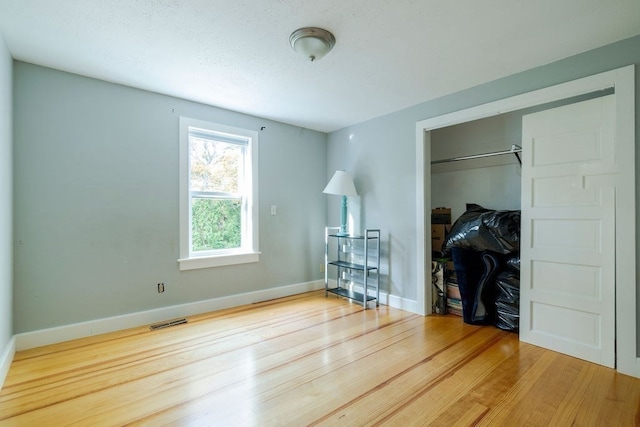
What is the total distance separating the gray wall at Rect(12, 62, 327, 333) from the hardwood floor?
0.41 m

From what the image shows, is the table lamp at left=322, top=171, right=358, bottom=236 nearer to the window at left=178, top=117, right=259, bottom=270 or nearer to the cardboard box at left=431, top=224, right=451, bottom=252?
the window at left=178, top=117, right=259, bottom=270

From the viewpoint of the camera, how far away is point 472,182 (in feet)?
12.5

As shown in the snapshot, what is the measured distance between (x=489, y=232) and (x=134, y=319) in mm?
3657

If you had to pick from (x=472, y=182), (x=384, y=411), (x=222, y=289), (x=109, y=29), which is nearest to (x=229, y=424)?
(x=384, y=411)

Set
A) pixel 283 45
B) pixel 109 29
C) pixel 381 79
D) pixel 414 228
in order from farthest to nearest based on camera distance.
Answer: pixel 414 228 → pixel 381 79 → pixel 283 45 → pixel 109 29

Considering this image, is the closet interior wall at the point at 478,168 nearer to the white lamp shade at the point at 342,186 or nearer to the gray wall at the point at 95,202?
the white lamp shade at the point at 342,186

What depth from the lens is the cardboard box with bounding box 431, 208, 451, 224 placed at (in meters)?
3.91

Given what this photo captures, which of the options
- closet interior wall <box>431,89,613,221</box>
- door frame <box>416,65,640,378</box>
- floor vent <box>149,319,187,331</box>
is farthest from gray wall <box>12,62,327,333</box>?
door frame <box>416,65,640,378</box>

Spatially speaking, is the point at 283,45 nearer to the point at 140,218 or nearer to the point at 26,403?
the point at 140,218

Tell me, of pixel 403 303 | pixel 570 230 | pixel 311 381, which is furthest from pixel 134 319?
pixel 570 230

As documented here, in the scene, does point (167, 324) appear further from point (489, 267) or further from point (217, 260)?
point (489, 267)

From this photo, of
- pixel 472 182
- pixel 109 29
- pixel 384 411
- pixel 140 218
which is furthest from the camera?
pixel 472 182

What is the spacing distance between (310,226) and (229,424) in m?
3.01

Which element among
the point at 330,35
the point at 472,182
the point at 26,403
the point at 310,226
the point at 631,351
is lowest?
the point at 26,403
